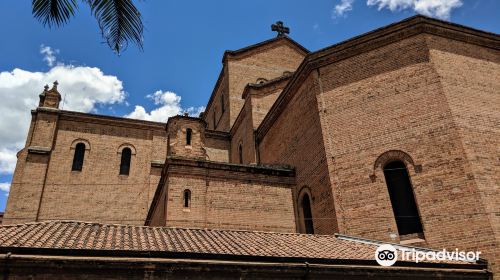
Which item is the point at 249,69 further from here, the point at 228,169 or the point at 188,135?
the point at 228,169

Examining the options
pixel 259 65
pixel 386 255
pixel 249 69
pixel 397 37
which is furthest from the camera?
pixel 259 65

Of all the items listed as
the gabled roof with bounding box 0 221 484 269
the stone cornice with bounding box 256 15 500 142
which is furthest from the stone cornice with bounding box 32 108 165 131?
the gabled roof with bounding box 0 221 484 269

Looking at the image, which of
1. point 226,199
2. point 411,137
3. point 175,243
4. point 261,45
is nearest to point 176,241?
point 175,243

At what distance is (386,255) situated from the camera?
27.7ft

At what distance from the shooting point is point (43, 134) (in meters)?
18.2

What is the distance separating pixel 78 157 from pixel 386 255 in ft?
51.5

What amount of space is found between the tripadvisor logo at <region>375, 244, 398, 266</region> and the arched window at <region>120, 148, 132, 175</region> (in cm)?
1400

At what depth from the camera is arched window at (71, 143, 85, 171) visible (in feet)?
60.7

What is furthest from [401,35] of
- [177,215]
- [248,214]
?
[177,215]

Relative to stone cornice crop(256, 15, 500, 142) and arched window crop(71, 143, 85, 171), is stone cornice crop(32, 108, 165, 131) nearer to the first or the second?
arched window crop(71, 143, 85, 171)

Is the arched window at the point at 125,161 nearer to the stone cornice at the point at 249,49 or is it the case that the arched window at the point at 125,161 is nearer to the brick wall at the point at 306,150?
the brick wall at the point at 306,150

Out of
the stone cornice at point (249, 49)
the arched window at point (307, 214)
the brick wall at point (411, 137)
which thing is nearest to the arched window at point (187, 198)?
the arched window at point (307, 214)

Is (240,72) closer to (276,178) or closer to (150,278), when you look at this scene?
(276,178)

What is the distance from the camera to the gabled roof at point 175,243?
662cm
